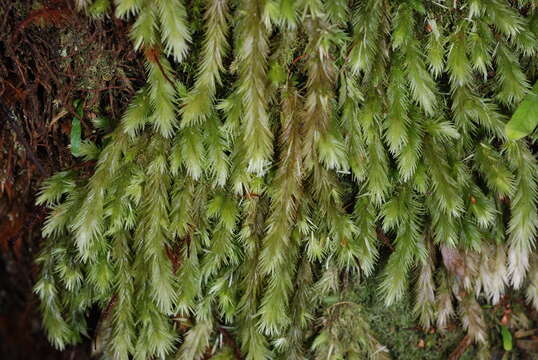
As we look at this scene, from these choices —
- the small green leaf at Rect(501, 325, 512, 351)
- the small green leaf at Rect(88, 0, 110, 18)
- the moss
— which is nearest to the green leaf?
the moss

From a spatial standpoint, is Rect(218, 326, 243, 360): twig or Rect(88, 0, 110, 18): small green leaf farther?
Rect(218, 326, 243, 360): twig

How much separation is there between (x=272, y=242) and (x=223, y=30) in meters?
0.65

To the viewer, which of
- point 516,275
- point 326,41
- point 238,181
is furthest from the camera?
point 516,275

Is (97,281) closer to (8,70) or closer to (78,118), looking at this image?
(78,118)

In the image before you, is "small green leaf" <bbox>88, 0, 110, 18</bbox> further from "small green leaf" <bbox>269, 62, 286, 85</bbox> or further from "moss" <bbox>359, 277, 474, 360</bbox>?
"moss" <bbox>359, 277, 474, 360</bbox>

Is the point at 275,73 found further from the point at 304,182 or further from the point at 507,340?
the point at 507,340

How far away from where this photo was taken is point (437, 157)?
1.51 meters

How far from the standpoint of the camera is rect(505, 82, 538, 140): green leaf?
1.46m

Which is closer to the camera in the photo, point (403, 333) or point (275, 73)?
point (275, 73)

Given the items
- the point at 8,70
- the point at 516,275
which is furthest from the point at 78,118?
the point at 516,275

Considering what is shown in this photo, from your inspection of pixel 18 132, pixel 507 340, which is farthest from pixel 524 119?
pixel 18 132

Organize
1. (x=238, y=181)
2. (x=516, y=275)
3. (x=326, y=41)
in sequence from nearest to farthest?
(x=326, y=41) < (x=238, y=181) < (x=516, y=275)

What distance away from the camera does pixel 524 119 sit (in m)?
1.47

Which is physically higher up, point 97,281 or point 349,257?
point 349,257
